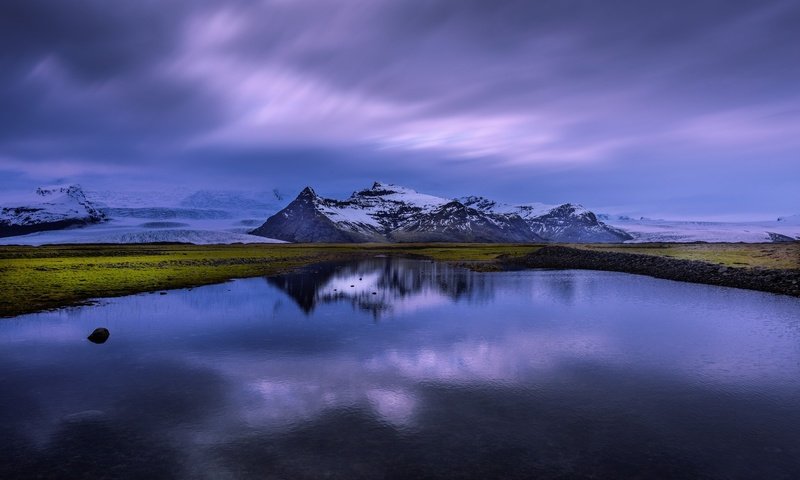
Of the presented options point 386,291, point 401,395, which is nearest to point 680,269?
point 386,291

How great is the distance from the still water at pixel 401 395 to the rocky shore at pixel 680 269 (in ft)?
56.4

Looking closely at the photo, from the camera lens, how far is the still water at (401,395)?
11227 millimetres

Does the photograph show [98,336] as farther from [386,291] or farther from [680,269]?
[680,269]

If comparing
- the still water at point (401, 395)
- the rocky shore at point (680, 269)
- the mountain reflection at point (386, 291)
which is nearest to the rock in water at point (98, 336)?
the still water at point (401, 395)

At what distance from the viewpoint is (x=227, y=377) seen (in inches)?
704

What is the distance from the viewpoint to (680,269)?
62.1 m

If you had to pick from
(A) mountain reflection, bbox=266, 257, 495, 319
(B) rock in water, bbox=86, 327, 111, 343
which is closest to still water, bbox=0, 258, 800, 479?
(B) rock in water, bbox=86, 327, 111, 343

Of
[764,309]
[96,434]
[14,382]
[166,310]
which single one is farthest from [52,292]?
[764,309]

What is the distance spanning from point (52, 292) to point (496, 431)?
4202cm

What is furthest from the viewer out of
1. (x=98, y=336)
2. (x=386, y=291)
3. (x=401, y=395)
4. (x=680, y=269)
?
(x=680, y=269)

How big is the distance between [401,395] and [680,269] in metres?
59.2

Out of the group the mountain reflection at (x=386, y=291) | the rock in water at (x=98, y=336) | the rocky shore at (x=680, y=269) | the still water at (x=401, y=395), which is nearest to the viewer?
the still water at (x=401, y=395)

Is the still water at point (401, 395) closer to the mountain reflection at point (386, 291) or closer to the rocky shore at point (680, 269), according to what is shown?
the mountain reflection at point (386, 291)

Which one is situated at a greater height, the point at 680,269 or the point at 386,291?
the point at 680,269
